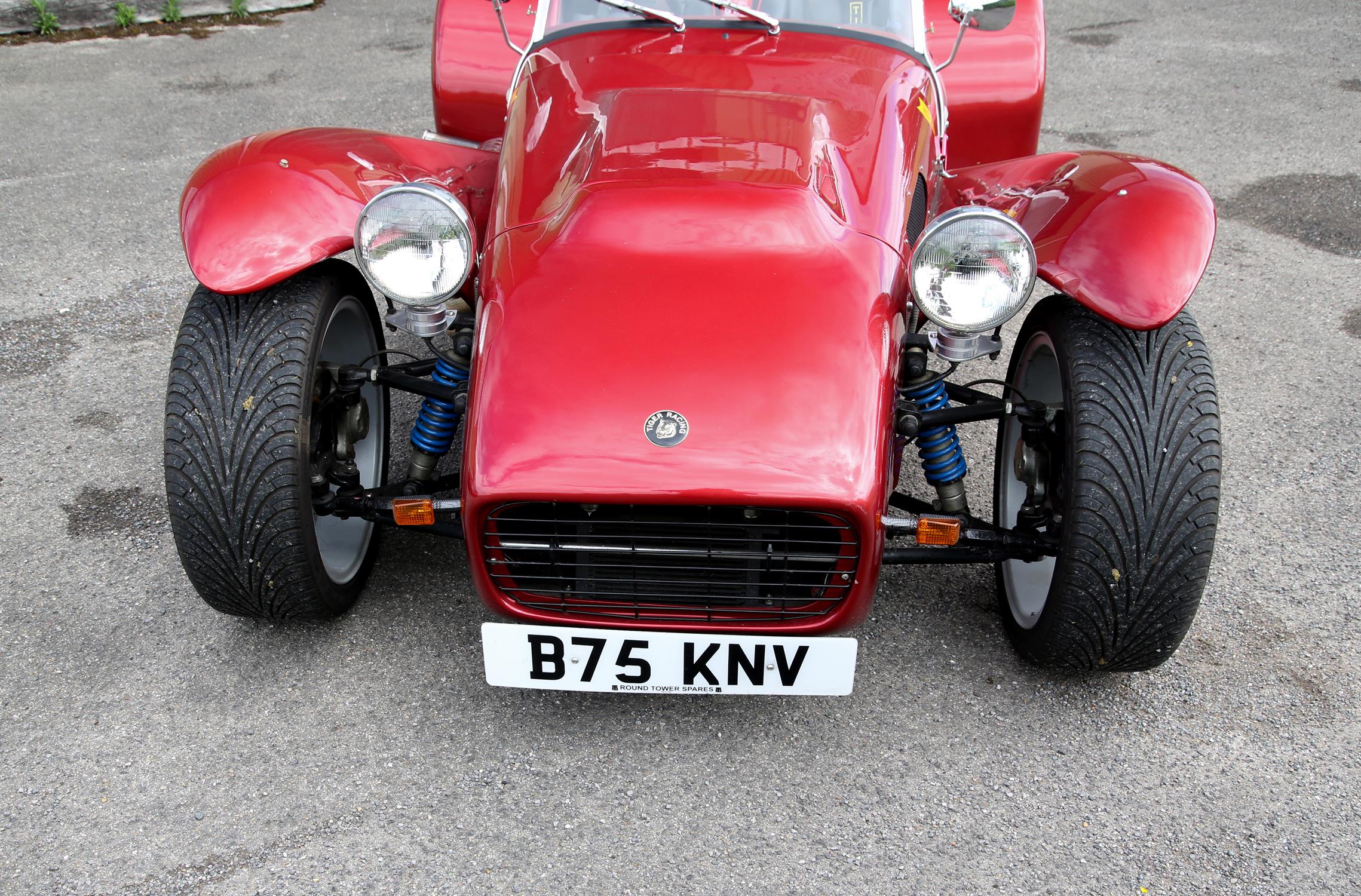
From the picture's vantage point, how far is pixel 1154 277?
8.95 ft

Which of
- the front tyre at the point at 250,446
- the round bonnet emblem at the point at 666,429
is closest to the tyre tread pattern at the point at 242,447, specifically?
the front tyre at the point at 250,446

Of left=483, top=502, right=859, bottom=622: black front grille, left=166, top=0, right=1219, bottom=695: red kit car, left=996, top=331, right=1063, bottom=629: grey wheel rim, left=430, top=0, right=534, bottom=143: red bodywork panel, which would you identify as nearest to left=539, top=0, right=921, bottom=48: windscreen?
left=166, top=0, right=1219, bottom=695: red kit car

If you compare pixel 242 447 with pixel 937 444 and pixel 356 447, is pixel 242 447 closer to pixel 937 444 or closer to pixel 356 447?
pixel 356 447

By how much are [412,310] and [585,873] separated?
140 centimetres

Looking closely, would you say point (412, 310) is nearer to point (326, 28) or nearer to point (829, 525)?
point (829, 525)

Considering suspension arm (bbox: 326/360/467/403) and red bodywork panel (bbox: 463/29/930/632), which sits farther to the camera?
suspension arm (bbox: 326/360/467/403)

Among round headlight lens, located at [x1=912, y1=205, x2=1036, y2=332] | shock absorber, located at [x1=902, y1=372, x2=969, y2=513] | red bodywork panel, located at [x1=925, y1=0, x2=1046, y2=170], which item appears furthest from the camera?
red bodywork panel, located at [x1=925, y1=0, x2=1046, y2=170]

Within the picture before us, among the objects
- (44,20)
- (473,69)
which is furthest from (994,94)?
(44,20)

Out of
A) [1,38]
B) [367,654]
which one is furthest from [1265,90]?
[1,38]

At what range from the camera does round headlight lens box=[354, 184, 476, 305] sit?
2777mm

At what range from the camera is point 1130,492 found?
8.73 feet

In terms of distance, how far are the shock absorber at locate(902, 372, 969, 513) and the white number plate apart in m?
0.66

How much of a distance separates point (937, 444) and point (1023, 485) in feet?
1.78

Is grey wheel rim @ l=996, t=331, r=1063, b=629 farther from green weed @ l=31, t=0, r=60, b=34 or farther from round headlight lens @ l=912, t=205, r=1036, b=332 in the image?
green weed @ l=31, t=0, r=60, b=34
